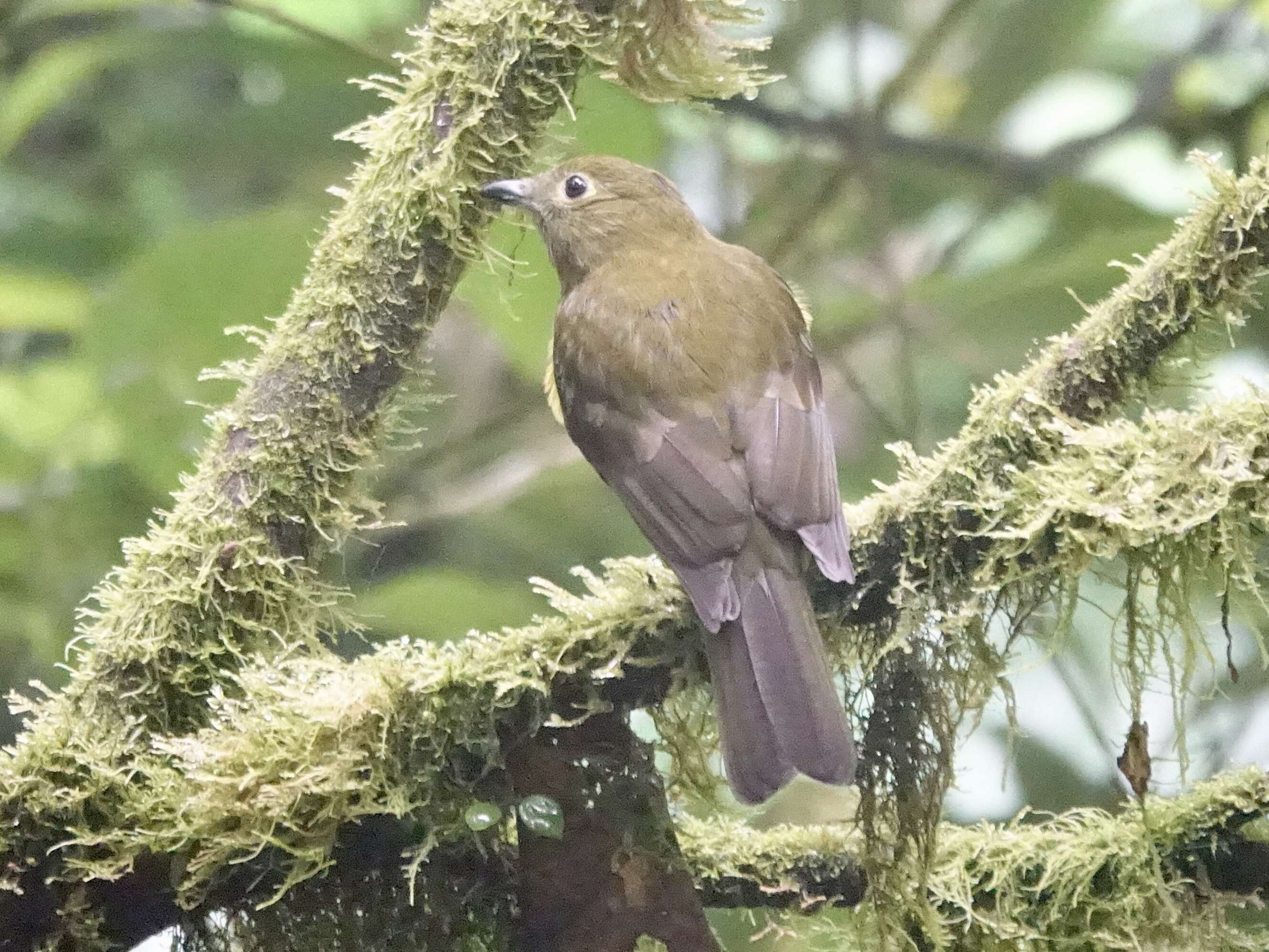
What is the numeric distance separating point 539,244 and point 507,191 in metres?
0.95

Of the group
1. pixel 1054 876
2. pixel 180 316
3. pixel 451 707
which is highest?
pixel 180 316

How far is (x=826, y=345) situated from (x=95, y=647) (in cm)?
246

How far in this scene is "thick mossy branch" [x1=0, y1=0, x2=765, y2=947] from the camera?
1849 millimetres

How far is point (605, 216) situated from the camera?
8.97 feet

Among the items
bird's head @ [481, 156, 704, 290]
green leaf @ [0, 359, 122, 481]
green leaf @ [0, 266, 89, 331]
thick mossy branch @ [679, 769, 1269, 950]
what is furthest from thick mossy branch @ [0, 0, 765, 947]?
green leaf @ [0, 266, 89, 331]

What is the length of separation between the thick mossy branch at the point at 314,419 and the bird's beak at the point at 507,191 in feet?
0.06

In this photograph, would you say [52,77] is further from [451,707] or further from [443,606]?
[451,707]

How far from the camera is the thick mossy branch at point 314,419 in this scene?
1.85m

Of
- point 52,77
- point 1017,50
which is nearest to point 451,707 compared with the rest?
point 52,77

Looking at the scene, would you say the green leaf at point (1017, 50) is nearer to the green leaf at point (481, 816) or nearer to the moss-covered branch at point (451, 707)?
the moss-covered branch at point (451, 707)

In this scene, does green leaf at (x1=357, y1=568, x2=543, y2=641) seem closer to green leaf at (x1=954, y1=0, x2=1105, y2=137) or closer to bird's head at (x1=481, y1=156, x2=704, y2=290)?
bird's head at (x1=481, y1=156, x2=704, y2=290)

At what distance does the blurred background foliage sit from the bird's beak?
0.10 meters

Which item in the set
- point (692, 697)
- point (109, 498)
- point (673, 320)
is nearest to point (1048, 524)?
point (692, 697)

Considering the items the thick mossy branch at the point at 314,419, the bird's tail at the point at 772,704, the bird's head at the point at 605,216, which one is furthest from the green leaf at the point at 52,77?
the bird's tail at the point at 772,704
